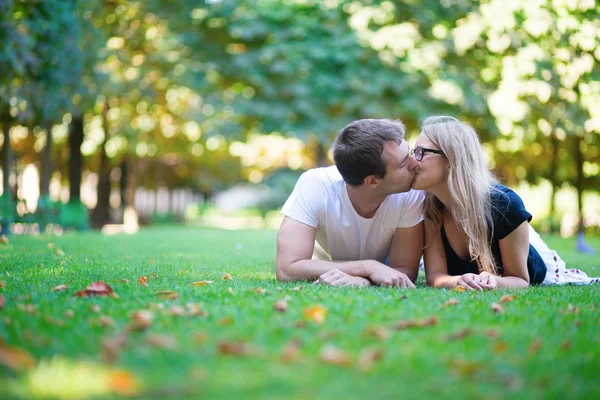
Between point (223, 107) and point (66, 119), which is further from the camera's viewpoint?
point (66, 119)

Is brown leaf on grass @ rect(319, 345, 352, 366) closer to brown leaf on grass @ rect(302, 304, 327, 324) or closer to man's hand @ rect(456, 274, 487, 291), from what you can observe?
brown leaf on grass @ rect(302, 304, 327, 324)

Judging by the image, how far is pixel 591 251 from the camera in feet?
46.4

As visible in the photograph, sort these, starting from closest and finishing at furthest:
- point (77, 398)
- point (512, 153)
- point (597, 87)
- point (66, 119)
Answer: point (77, 398) → point (597, 87) → point (66, 119) → point (512, 153)

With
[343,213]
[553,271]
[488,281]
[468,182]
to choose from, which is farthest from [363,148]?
[553,271]

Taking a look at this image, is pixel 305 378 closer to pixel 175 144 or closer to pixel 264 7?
pixel 264 7

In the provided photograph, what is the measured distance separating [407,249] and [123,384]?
3576 mm

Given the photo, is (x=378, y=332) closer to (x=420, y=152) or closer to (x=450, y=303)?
Answer: (x=450, y=303)

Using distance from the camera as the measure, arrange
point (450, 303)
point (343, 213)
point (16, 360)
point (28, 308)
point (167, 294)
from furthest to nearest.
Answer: point (343, 213)
point (167, 294)
point (450, 303)
point (28, 308)
point (16, 360)

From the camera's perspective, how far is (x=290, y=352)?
8.75 ft

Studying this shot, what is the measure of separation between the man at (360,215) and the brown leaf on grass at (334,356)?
2255mm

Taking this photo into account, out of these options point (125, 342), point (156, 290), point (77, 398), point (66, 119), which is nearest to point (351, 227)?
point (156, 290)

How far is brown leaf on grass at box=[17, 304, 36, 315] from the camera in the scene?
11.6 feet

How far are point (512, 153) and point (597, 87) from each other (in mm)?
7626

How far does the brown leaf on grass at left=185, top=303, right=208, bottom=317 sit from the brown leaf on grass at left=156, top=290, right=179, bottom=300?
463mm
